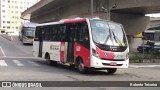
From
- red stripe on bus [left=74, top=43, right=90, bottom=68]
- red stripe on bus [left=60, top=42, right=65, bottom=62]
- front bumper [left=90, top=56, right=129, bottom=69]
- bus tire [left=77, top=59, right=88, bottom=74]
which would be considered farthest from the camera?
red stripe on bus [left=60, top=42, right=65, bottom=62]

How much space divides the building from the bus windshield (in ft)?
467

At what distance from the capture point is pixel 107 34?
17.6m

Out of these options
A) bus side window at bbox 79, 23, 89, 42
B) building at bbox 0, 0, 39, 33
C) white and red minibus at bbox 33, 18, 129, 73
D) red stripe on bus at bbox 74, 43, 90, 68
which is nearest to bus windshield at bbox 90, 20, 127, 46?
white and red minibus at bbox 33, 18, 129, 73

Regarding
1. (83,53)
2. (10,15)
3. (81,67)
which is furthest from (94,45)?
(10,15)

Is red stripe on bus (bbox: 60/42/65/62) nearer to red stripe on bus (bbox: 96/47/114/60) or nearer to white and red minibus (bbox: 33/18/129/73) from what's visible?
white and red minibus (bbox: 33/18/129/73)

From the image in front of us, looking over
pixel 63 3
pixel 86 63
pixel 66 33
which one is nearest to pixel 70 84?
pixel 86 63

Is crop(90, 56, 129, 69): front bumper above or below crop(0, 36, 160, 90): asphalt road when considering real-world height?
above

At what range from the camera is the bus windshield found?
1739cm

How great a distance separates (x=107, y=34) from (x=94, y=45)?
105cm

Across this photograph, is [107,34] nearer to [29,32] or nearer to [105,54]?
[105,54]

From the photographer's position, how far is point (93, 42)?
17125 millimetres

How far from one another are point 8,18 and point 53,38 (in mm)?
143059

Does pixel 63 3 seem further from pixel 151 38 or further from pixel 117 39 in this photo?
pixel 117 39

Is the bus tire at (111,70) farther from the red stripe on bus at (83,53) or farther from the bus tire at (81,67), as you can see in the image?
the red stripe on bus at (83,53)
